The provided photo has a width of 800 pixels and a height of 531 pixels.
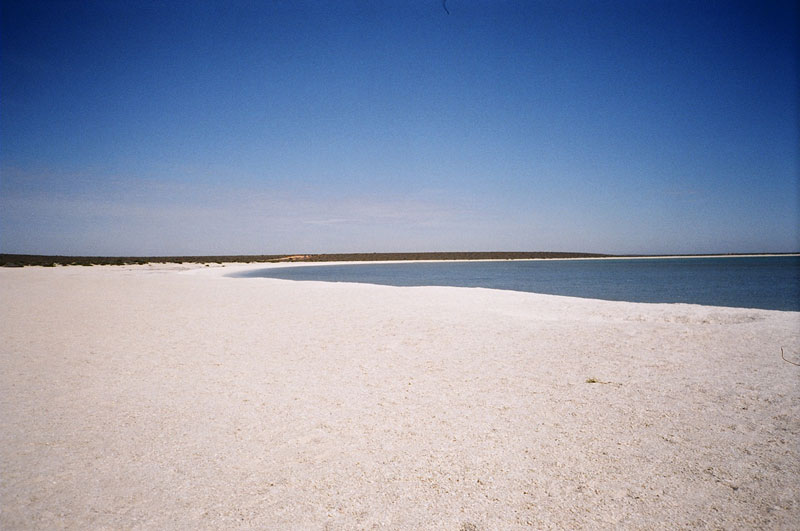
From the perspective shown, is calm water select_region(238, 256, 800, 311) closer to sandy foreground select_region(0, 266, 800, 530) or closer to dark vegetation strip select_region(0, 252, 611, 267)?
sandy foreground select_region(0, 266, 800, 530)

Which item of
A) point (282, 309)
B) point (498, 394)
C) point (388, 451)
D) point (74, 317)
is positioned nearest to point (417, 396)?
point (498, 394)

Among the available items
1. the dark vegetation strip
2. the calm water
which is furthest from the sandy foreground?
the dark vegetation strip

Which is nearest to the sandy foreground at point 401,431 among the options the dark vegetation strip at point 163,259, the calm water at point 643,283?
the calm water at point 643,283

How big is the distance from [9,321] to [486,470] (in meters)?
13.2

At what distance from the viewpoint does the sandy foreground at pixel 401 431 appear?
2.85 m

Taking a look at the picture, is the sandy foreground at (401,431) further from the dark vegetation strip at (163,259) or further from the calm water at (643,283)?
the dark vegetation strip at (163,259)

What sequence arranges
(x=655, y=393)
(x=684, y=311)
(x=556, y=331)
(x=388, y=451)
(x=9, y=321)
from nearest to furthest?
1. (x=388, y=451)
2. (x=655, y=393)
3. (x=556, y=331)
4. (x=9, y=321)
5. (x=684, y=311)

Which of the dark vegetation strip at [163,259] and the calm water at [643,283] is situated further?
the dark vegetation strip at [163,259]

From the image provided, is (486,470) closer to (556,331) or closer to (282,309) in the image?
(556,331)

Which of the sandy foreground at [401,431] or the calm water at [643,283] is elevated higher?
the sandy foreground at [401,431]

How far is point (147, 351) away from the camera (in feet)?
24.3

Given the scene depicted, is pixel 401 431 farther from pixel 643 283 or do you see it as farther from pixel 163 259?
pixel 163 259

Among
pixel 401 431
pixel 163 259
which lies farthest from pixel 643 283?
pixel 163 259

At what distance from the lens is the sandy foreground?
285cm
